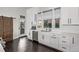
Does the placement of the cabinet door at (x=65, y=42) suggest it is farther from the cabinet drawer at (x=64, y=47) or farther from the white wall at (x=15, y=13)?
the white wall at (x=15, y=13)

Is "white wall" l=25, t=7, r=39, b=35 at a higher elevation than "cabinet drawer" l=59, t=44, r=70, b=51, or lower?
higher

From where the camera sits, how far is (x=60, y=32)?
2365mm

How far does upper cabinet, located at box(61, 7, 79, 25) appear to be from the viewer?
236 centimetres

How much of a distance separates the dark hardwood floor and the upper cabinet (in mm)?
626

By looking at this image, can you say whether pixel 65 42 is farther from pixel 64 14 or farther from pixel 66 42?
pixel 64 14

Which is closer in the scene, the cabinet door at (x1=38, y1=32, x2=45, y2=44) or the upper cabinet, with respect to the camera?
the upper cabinet

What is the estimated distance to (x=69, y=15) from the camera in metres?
2.43

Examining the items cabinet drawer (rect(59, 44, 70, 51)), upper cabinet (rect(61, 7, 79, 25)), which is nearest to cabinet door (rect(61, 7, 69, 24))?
upper cabinet (rect(61, 7, 79, 25))

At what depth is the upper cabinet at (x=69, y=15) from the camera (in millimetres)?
2362

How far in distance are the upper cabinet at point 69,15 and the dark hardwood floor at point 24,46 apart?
63 cm

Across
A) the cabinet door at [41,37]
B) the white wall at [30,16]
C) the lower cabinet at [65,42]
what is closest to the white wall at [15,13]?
the white wall at [30,16]

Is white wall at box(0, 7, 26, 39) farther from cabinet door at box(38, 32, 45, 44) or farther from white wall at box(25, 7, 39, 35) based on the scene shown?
cabinet door at box(38, 32, 45, 44)

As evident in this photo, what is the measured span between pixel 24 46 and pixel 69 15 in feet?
3.48
